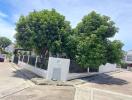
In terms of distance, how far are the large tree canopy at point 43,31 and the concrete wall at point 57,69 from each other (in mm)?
2228

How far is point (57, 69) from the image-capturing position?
18594 mm

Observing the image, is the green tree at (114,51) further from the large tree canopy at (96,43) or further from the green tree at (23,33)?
the green tree at (23,33)

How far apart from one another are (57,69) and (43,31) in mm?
3885

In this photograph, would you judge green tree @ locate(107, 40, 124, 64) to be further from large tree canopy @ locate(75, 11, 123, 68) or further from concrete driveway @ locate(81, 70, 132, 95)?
concrete driveway @ locate(81, 70, 132, 95)

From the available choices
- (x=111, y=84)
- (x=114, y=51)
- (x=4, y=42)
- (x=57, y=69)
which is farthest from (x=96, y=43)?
(x=4, y=42)

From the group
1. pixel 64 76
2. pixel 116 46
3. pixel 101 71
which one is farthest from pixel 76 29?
pixel 101 71

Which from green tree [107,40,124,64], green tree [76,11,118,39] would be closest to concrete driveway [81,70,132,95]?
green tree [107,40,124,64]

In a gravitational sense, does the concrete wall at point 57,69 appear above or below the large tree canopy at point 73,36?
below

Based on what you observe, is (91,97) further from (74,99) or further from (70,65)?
(70,65)

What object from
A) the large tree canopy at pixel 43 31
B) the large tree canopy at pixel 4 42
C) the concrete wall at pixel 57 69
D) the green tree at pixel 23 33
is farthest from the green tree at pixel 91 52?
the large tree canopy at pixel 4 42

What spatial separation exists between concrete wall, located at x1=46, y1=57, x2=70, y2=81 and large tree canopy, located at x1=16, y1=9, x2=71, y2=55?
87.7 inches

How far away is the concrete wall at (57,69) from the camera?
1856 cm

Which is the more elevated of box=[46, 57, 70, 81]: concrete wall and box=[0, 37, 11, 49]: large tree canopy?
box=[0, 37, 11, 49]: large tree canopy

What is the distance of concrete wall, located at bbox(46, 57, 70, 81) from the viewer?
18.6m
